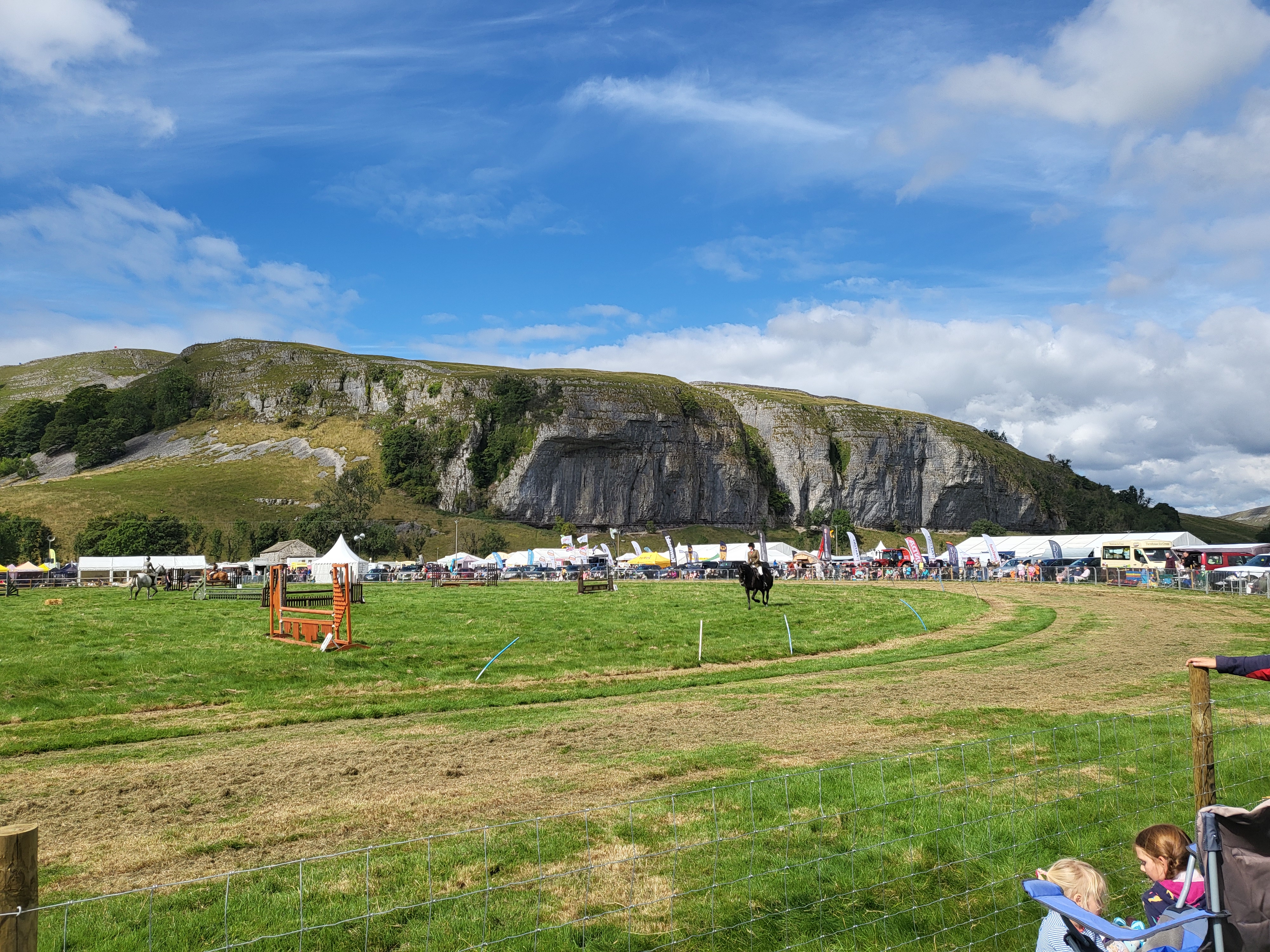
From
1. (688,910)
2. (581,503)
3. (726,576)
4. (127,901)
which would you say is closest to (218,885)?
(127,901)

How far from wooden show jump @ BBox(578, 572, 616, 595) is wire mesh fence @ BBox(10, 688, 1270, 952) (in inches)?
1340

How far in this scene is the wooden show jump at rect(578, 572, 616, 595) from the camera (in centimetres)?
4291

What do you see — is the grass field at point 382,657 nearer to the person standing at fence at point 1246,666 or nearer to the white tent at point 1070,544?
the person standing at fence at point 1246,666

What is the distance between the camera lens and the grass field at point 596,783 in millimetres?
5867

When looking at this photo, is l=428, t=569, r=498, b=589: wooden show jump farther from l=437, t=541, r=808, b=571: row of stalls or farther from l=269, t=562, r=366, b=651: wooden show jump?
l=269, t=562, r=366, b=651: wooden show jump

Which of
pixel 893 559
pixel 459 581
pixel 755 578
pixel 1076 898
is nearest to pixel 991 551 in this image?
pixel 893 559

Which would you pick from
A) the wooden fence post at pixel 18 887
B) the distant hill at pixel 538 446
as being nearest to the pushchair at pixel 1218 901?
the wooden fence post at pixel 18 887

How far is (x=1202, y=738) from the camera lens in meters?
6.11

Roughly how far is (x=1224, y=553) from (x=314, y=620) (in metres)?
66.6

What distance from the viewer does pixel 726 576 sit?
69750 mm

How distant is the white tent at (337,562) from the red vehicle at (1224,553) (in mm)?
58640

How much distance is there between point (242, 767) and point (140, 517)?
127 m

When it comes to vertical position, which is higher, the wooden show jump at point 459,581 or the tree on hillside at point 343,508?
the tree on hillside at point 343,508

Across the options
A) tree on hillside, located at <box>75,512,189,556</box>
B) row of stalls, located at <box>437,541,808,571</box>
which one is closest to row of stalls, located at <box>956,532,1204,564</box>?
row of stalls, located at <box>437,541,808,571</box>
